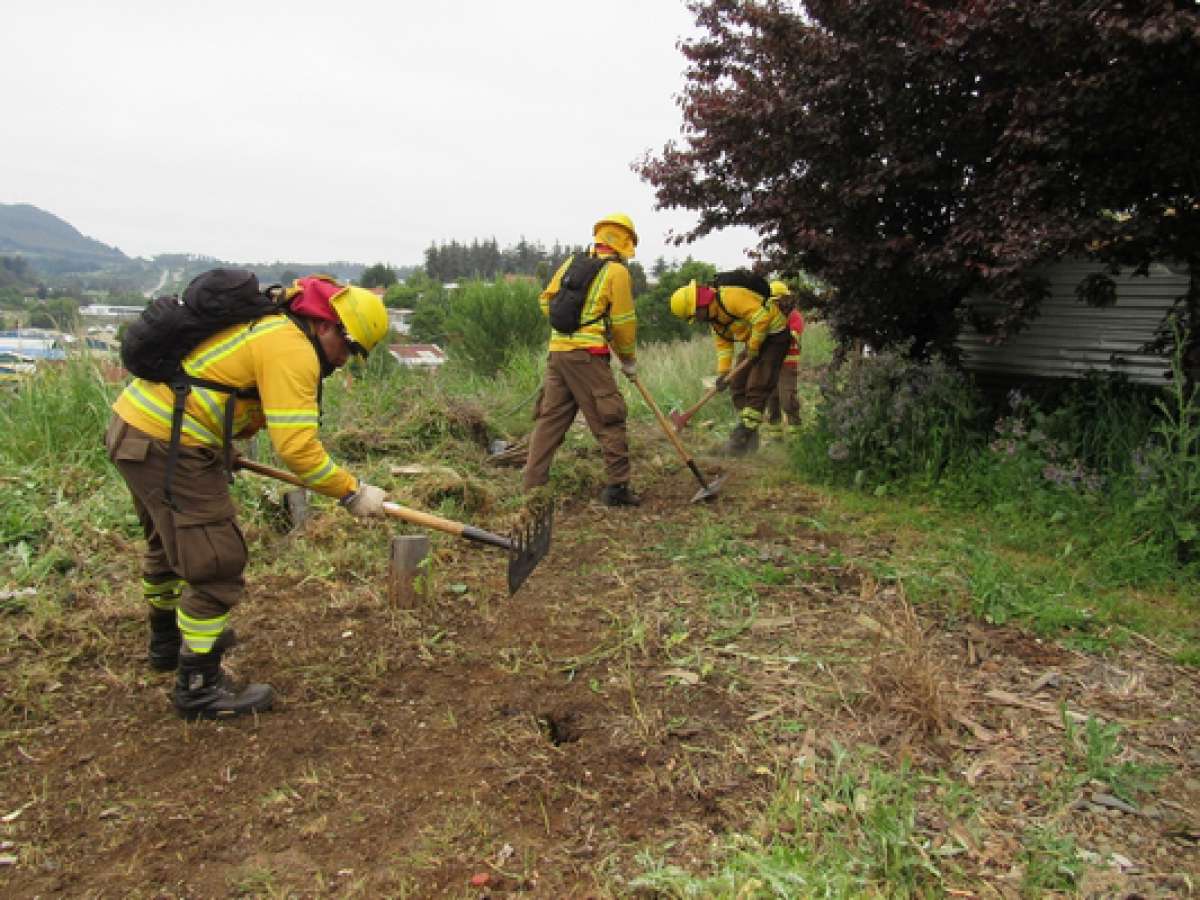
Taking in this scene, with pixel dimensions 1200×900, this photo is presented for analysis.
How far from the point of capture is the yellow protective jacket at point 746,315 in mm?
6738

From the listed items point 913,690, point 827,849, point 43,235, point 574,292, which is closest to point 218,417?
point 827,849

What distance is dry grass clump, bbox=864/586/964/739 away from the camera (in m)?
2.77

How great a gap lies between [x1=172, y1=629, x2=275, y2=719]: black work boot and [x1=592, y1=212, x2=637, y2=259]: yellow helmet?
360cm

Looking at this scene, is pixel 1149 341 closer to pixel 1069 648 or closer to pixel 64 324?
pixel 1069 648

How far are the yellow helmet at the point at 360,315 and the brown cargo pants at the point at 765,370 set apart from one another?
463 cm

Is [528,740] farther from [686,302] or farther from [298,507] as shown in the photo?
[686,302]

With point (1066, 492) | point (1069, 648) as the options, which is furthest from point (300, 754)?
point (1066, 492)

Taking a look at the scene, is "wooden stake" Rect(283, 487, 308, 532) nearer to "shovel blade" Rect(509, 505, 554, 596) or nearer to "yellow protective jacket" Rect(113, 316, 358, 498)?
"shovel blade" Rect(509, 505, 554, 596)

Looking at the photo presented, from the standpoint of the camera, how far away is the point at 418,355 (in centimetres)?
944

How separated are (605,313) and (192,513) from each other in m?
3.26

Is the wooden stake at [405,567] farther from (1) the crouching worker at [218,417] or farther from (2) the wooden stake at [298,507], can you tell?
(2) the wooden stake at [298,507]

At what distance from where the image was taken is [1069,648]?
3.41m

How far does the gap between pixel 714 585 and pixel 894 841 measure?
2.02 metres

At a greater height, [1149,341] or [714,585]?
[1149,341]
